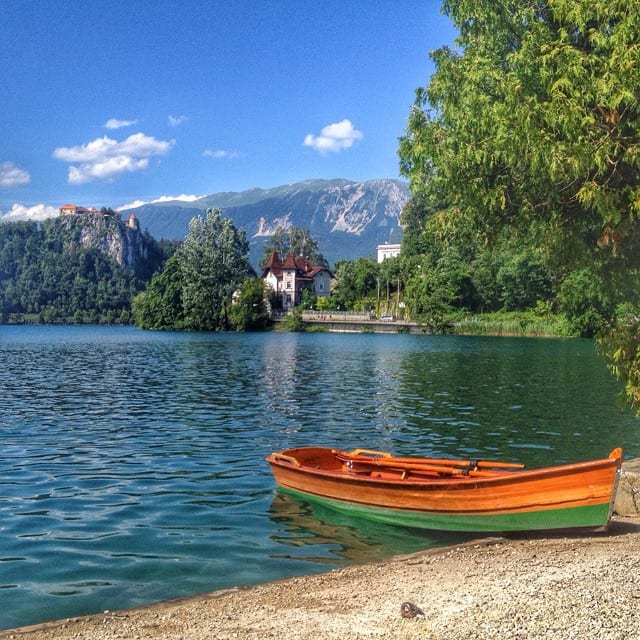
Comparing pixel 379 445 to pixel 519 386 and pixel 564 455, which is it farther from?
pixel 519 386

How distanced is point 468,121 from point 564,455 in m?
10.4

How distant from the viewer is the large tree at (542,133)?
33.8 ft

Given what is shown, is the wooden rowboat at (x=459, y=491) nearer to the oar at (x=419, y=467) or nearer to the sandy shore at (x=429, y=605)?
the oar at (x=419, y=467)

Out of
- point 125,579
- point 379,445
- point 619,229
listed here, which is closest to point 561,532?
point 619,229

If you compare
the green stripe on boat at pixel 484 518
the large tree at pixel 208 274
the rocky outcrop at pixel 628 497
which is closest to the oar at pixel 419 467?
the green stripe on boat at pixel 484 518

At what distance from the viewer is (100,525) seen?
1243 centimetres

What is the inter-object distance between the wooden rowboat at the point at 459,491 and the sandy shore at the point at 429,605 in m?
0.65

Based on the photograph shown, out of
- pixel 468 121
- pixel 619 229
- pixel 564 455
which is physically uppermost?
pixel 468 121

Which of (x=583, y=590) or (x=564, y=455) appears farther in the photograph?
(x=564, y=455)

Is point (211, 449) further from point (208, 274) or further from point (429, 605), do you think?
point (208, 274)

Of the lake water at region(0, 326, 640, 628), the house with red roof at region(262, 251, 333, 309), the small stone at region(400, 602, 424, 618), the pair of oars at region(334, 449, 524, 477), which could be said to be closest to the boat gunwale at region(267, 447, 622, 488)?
the pair of oars at region(334, 449, 524, 477)

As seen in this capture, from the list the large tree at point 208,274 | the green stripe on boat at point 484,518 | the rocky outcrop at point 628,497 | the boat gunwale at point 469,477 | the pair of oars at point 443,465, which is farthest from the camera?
the large tree at point 208,274

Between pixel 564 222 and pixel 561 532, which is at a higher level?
pixel 564 222

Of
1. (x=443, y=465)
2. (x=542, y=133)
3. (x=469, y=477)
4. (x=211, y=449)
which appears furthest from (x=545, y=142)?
(x=211, y=449)
